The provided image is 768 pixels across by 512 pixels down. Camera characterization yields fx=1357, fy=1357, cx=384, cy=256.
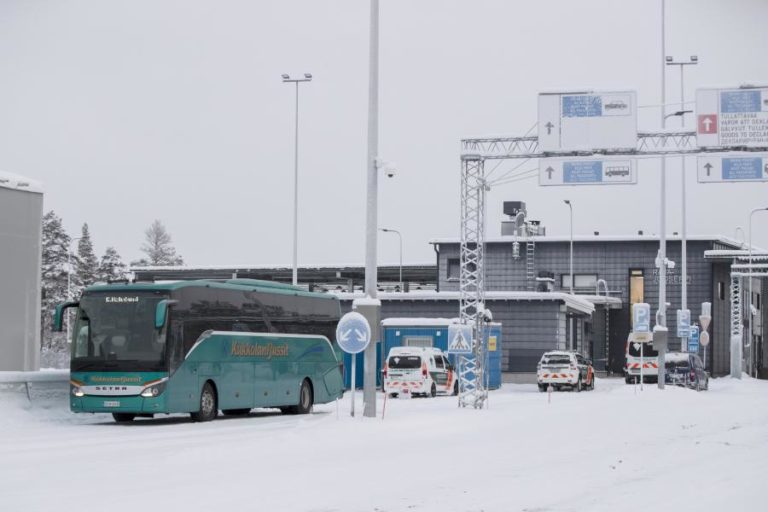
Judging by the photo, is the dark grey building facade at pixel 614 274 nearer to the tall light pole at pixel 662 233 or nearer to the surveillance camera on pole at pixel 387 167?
the tall light pole at pixel 662 233

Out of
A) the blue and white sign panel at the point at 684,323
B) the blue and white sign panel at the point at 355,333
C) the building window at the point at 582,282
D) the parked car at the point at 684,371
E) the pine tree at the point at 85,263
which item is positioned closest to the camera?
the blue and white sign panel at the point at 355,333

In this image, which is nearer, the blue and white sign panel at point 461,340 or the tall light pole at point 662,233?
the blue and white sign panel at point 461,340

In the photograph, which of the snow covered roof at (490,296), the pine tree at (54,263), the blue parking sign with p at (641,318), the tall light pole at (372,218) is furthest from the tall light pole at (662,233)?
the pine tree at (54,263)

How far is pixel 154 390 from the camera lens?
27.5 meters

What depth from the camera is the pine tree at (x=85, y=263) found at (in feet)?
397

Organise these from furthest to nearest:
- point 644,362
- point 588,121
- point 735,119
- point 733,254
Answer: point 733,254 → point 644,362 → point 588,121 → point 735,119

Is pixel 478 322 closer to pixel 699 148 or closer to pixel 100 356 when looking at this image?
pixel 699 148

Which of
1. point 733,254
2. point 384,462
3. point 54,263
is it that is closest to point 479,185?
point 384,462

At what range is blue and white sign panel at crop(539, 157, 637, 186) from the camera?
38094 mm

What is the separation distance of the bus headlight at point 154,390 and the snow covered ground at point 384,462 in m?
0.70

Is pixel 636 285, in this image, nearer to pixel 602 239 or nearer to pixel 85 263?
pixel 602 239

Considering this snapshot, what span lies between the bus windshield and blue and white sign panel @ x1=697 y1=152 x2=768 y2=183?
680 inches

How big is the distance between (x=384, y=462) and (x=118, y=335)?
34.7ft

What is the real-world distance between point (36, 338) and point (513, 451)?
15620 mm
